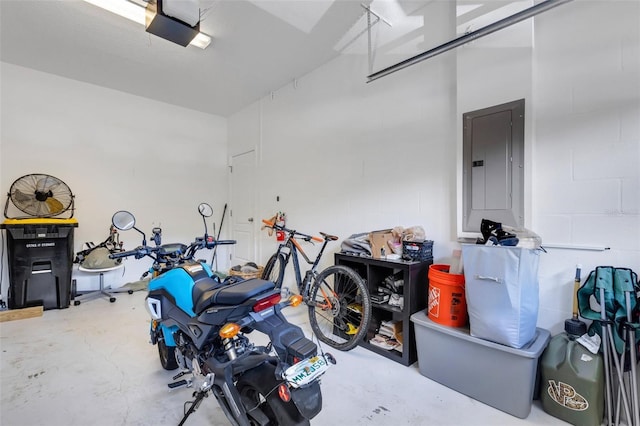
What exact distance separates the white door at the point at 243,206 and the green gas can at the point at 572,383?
3882 mm

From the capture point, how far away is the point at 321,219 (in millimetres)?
3551

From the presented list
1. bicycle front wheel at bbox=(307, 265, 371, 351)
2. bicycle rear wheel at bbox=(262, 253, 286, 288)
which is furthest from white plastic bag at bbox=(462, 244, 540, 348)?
bicycle rear wheel at bbox=(262, 253, 286, 288)

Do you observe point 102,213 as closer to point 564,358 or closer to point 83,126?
point 83,126

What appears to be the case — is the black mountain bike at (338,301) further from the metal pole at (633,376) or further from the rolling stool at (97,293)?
the rolling stool at (97,293)

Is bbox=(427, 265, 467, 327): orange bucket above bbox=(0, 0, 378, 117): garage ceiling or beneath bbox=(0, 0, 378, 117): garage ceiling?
beneath

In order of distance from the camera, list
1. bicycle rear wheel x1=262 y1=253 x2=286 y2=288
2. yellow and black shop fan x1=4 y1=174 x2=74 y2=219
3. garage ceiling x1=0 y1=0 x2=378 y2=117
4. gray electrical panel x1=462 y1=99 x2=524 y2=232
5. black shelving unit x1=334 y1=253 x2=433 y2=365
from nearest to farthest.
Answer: gray electrical panel x1=462 y1=99 x2=524 y2=232 < black shelving unit x1=334 y1=253 x2=433 y2=365 < garage ceiling x1=0 y1=0 x2=378 y2=117 < bicycle rear wheel x1=262 y1=253 x2=286 y2=288 < yellow and black shop fan x1=4 y1=174 x2=74 y2=219

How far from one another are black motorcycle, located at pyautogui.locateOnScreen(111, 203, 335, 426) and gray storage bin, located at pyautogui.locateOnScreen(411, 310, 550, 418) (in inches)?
43.5

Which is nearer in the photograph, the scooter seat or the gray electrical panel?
the scooter seat

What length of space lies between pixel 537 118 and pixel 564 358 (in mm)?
1520

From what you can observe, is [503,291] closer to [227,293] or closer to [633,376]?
[633,376]

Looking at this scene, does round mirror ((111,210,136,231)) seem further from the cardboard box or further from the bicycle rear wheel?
Answer: the cardboard box

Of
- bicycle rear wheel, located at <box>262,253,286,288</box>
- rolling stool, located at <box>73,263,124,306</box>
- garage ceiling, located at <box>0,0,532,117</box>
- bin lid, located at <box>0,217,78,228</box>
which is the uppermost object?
garage ceiling, located at <box>0,0,532,117</box>

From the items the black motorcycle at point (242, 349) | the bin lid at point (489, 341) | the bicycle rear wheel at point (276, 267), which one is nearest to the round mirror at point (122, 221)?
the black motorcycle at point (242, 349)

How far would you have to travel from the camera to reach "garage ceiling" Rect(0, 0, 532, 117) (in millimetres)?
2537
